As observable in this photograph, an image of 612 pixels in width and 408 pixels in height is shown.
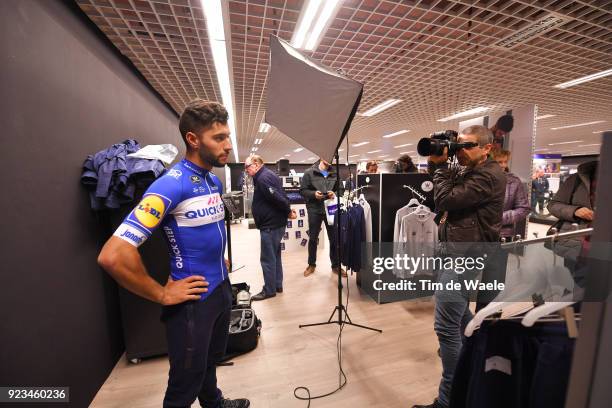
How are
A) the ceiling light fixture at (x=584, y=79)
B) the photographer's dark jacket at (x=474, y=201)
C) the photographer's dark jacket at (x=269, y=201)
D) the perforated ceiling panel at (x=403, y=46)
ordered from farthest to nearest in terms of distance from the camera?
the ceiling light fixture at (x=584, y=79)
the photographer's dark jacket at (x=269, y=201)
the perforated ceiling panel at (x=403, y=46)
the photographer's dark jacket at (x=474, y=201)

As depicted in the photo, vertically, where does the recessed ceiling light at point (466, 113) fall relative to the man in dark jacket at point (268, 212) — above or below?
above

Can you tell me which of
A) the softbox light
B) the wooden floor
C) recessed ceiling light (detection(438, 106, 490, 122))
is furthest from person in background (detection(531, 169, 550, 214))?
the softbox light

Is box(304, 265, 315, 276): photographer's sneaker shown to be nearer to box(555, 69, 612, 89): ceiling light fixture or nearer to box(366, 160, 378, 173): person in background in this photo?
box(366, 160, 378, 173): person in background

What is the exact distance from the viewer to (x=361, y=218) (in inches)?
122

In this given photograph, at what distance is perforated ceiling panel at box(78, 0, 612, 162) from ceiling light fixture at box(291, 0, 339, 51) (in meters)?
0.09

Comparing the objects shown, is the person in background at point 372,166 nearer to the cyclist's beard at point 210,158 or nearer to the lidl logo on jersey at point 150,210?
the cyclist's beard at point 210,158

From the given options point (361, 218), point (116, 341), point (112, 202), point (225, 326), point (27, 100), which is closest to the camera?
point (27, 100)

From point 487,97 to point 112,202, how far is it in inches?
233

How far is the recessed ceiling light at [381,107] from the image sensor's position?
5130 millimetres

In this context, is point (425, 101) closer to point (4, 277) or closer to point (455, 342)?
point (455, 342)

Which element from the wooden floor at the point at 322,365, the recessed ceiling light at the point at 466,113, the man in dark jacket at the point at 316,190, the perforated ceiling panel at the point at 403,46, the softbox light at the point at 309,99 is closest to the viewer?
the softbox light at the point at 309,99

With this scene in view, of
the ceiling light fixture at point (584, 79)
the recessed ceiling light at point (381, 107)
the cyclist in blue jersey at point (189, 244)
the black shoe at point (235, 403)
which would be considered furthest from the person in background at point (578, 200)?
the recessed ceiling light at point (381, 107)

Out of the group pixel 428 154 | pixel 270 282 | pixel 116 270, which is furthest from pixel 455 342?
pixel 270 282

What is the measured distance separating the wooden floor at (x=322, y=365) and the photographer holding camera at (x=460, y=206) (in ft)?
1.32
